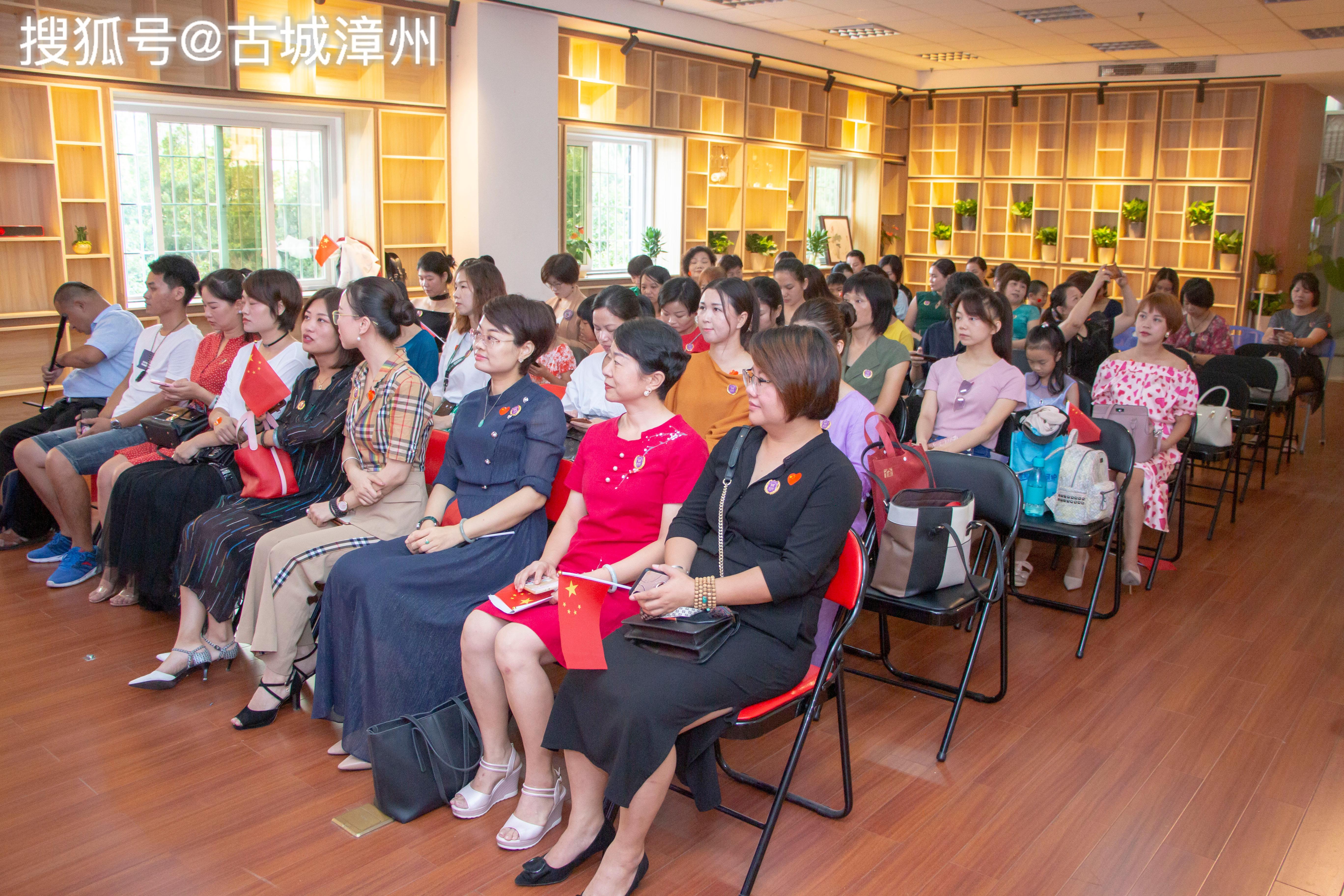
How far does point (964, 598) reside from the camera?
10.2 feet

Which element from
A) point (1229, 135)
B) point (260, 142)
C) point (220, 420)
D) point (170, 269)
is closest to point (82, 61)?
point (260, 142)

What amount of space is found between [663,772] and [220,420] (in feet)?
8.33

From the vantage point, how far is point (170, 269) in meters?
4.72

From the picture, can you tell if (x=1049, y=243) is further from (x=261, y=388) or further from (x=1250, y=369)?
(x=261, y=388)

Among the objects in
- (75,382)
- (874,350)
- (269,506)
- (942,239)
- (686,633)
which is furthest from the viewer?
(942,239)

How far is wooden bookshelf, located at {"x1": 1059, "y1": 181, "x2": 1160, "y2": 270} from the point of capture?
1265 cm

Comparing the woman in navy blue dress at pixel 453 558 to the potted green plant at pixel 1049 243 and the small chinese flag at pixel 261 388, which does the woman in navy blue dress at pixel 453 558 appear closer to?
the small chinese flag at pixel 261 388

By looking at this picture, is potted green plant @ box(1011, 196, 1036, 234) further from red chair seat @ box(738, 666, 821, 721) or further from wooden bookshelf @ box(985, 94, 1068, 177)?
red chair seat @ box(738, 666, 821, 721)

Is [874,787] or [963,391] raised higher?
[963,391]

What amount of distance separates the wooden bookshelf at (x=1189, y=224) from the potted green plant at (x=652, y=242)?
617 centimetres

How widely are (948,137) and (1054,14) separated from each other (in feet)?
14.0

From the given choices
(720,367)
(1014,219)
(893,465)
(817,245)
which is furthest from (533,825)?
(1014,219)

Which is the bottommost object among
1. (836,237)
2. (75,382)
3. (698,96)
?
(75,382)

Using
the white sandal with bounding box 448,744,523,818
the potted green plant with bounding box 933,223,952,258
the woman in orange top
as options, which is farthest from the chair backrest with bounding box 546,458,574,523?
the potted green plant with bounding box 933,223,952,258
